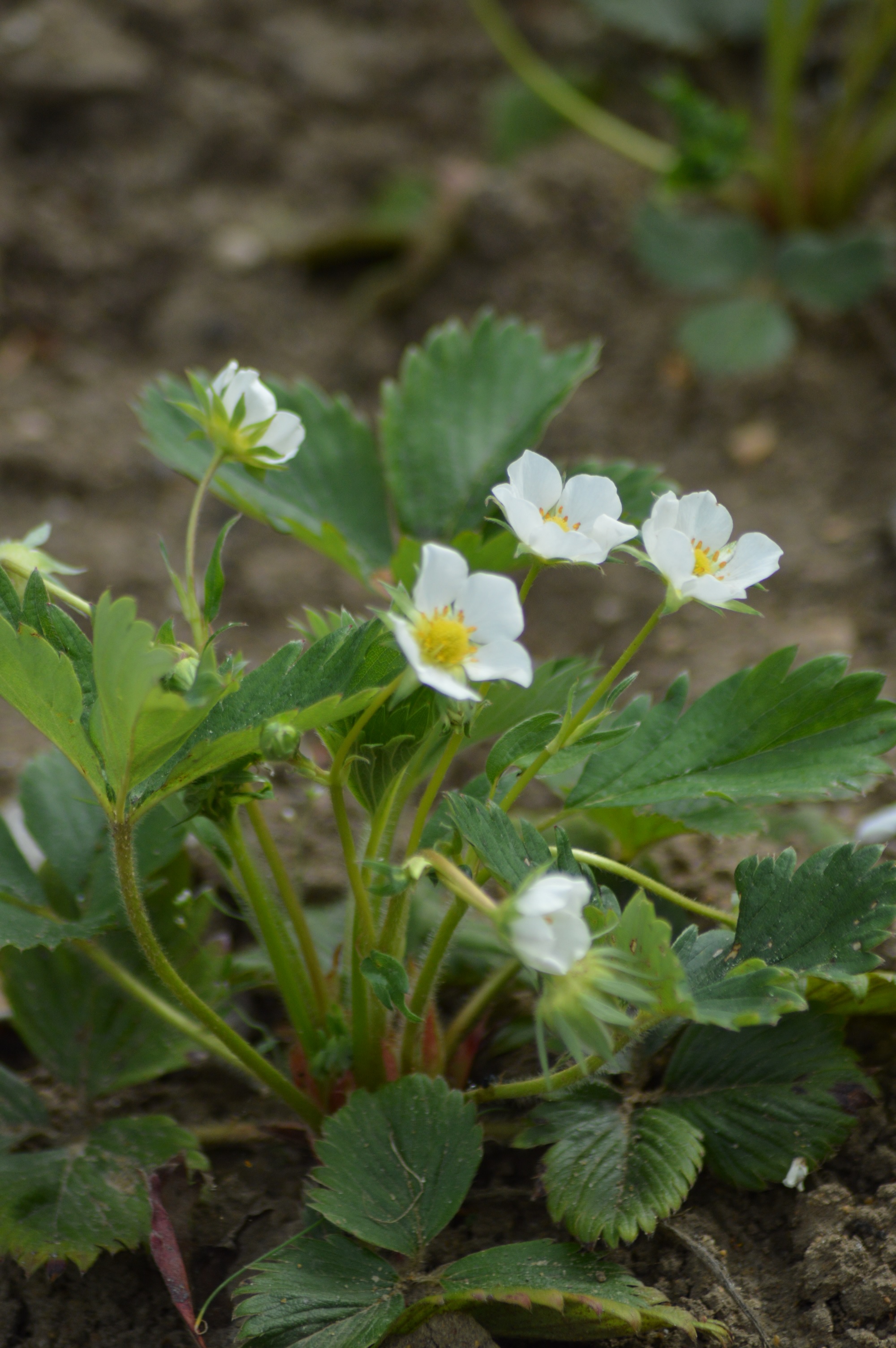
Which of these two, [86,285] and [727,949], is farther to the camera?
[86,285]

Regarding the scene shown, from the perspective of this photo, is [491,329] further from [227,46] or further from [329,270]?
[227,46]

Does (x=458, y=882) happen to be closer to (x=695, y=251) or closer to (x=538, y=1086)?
(x=538, y=1086)

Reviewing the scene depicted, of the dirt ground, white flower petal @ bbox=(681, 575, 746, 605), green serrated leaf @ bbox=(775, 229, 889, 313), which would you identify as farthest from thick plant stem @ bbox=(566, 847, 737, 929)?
green serrated leaf @ bbox=(775, 229, 889, 313)

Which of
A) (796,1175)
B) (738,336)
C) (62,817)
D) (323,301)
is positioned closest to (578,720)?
(796,1175)

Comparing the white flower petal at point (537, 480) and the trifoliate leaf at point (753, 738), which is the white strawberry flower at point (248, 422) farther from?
the trifoliate leaf at point (753, 738)

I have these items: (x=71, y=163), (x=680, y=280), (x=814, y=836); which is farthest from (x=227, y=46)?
(x=814, y=836)

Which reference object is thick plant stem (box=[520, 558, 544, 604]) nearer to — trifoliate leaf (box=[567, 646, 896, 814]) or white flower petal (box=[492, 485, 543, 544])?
white flower petal (box=[492, 485, 543, 544])

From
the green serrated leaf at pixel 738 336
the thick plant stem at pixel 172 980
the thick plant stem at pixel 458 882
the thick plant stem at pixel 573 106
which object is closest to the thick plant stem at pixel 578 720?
the thick plant stem at pixel 458 882
